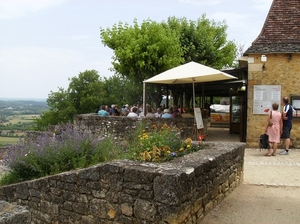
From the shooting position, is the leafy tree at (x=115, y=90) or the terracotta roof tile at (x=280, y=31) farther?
the leafy tree at (x=115, y=90)

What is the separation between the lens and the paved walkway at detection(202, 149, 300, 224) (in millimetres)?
5188

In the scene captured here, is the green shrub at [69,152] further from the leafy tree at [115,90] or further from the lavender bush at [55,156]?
the leafy tree at [115,90]

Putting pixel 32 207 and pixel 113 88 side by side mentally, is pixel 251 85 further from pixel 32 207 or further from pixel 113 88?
pixel 113 88

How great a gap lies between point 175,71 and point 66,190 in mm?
7058

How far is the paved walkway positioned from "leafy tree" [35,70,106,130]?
107 feet

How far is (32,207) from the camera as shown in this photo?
239 inches

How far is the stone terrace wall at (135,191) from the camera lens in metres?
4.25

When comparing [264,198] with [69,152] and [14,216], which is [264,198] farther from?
[14,216]

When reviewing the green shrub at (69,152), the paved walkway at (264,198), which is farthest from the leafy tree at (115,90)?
the green shrub at (69,152)

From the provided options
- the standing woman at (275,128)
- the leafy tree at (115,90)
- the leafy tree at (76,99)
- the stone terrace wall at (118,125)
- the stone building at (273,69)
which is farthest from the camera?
the leafy tree at (115,90)

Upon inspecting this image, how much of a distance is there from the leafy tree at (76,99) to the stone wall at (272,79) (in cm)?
2911

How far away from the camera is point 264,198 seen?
6.28 metres

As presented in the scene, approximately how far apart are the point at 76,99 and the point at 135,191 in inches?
1542

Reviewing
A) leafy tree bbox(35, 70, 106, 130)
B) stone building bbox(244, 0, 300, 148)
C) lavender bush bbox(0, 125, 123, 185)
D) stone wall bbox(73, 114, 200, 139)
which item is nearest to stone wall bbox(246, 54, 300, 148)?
stone building bbox(244, 0, 300, 148)
